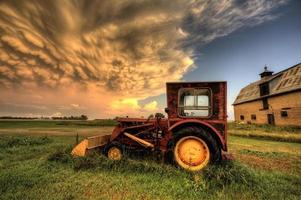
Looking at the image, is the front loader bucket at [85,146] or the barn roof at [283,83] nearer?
the front loader bucket at [85,146]

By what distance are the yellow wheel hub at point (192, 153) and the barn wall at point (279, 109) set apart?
2325 centimetres

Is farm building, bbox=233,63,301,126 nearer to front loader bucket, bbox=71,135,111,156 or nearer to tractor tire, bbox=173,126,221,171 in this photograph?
tractor tire, bbox=173,126,221,171

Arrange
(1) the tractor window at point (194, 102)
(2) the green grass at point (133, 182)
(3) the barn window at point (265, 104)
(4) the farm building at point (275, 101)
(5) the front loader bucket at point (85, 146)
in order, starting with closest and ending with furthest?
(2) the green grass at point (133, 182), (1) the tractor window at point (194, 102), (5) the front loader bucket at point (85, 146), (4) the farm building at point (275, 101), (3) the barn window at point (265, 104)

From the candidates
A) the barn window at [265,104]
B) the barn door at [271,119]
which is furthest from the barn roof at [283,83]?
the barn door at [271,119]

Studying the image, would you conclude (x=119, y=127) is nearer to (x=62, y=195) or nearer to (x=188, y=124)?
(x=188, y=124)

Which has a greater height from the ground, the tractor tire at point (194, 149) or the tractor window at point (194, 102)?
the tractor window at point (194, 102)

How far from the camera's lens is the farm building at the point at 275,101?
77.7 ft

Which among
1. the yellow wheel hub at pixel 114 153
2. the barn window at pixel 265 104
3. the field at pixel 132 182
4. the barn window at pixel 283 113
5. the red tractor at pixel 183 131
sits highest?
the barn window at pixel 265 104

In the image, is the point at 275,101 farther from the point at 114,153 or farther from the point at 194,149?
the point at 114,153

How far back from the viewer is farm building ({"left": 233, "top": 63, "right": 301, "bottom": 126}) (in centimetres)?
2369

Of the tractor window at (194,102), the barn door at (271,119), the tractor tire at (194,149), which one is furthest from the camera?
the barn door at (271,119)

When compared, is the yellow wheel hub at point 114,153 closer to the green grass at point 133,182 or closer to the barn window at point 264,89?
the green grass at point 133,182

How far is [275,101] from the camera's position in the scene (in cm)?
2708

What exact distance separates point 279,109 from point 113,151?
26.6 metres
